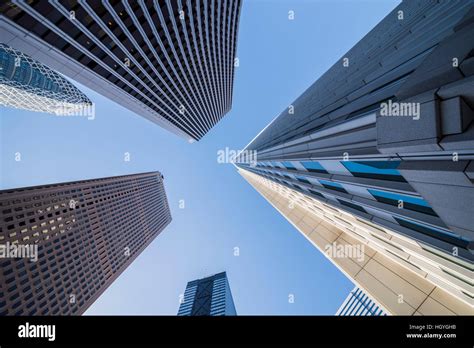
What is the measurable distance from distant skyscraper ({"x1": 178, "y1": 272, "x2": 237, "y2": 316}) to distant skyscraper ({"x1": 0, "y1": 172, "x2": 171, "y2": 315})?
38.6 meters

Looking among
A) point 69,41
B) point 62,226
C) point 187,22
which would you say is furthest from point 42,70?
point 69,41

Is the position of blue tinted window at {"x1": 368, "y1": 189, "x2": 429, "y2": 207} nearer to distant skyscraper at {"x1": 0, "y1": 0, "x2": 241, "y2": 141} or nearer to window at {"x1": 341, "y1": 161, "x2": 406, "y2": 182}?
window at {"x1": 341, "y1": 161, "x2": 406, "y2": 182}

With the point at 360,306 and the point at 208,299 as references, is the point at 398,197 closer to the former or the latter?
the point at 208,299

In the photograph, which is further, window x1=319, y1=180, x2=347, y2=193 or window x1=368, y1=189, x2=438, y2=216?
window x1=319, y1=180, x2=347, y2=193

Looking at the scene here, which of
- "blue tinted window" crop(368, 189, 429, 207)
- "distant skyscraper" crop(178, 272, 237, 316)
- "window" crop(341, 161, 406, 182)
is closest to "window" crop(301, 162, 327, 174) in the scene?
"window" crop(341, 161, 406, 182)

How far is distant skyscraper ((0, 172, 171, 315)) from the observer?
65.7m

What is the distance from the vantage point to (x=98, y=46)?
26656 mm

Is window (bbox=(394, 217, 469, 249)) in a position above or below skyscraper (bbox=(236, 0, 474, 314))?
below

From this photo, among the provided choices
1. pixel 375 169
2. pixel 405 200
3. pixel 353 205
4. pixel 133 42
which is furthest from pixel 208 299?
pixel 405 200

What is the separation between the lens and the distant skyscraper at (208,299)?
283 feet

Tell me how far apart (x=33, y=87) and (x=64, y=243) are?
58894mm

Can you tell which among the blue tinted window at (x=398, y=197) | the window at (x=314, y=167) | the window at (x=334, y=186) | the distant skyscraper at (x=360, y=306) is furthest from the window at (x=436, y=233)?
the distant skyscraper at (x=360, y=306)

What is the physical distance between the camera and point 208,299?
93.8 m

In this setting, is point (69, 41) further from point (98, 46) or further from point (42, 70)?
point (42, 70)
